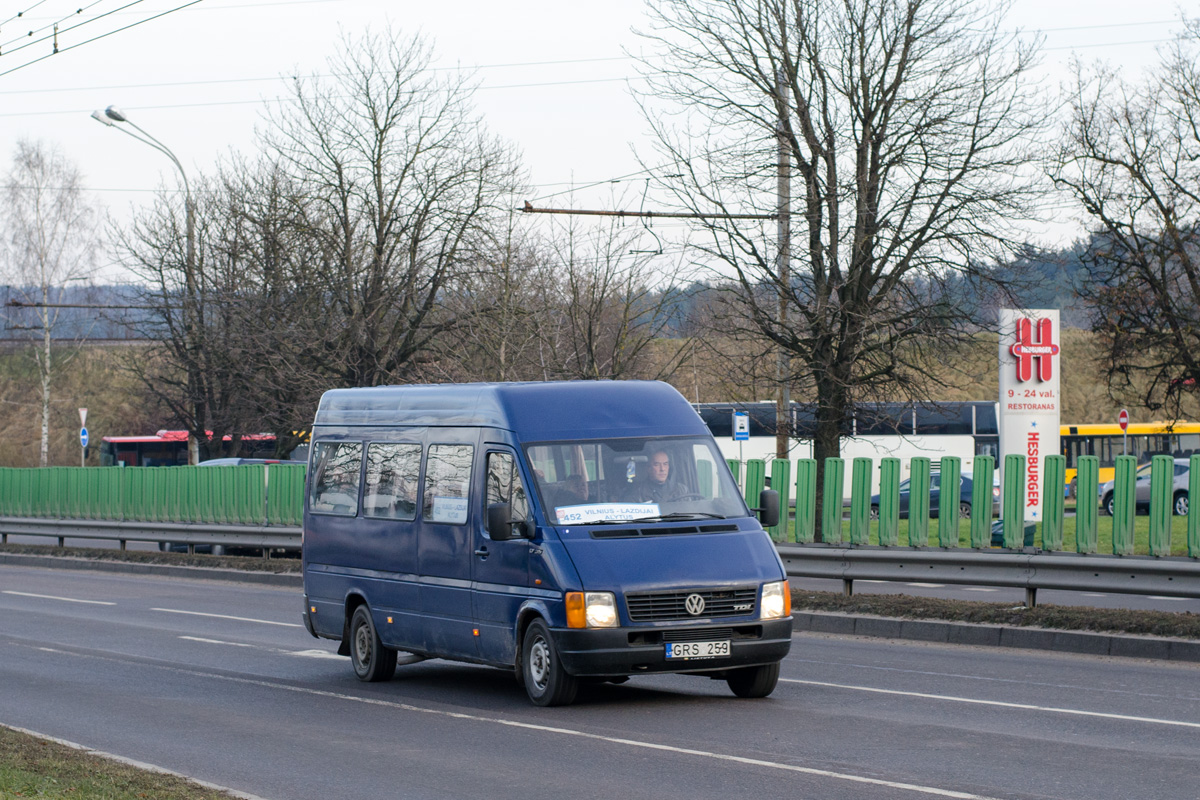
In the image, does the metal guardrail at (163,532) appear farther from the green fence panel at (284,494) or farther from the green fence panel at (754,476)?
the green fence panel at (754,476)

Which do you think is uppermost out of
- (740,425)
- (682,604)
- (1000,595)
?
(740,425)

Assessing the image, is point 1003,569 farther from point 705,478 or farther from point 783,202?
point 783,202

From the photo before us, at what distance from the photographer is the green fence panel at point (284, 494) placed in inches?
974

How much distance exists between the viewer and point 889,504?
52.6ft

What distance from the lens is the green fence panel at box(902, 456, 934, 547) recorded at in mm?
15992

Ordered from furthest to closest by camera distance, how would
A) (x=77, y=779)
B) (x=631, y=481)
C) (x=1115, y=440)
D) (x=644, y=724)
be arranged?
(x=1115, y=440) → (x=631, y=481) → (x=644, y=724) → (x=77, y=779)

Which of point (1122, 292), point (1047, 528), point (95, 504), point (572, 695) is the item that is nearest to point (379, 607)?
point (572, 695)

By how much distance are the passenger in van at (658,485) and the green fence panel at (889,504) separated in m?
6.09

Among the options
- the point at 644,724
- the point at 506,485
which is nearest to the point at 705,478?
the point at 506,485

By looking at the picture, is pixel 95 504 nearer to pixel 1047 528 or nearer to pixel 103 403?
pixel 1047 528

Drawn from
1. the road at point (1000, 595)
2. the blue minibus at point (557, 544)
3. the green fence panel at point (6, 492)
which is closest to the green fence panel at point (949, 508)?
the road at point (1000, 595)

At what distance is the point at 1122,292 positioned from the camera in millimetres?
32500

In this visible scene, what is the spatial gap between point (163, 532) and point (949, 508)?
53.5ft

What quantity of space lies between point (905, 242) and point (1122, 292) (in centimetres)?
1256
